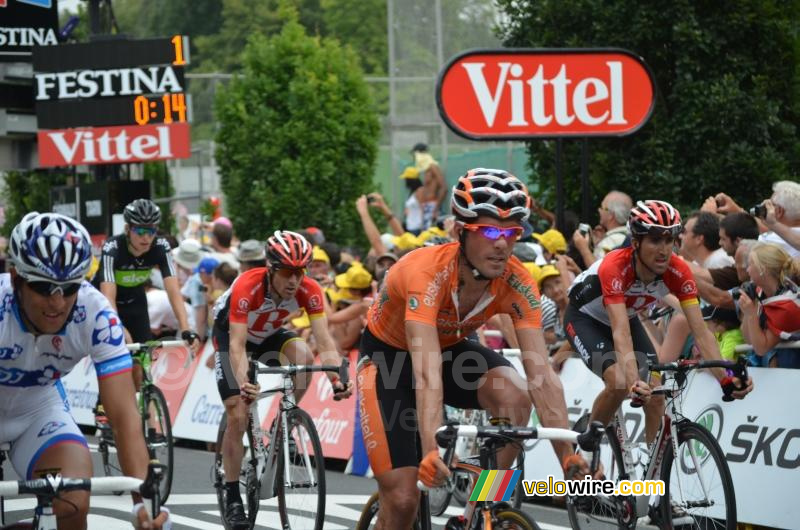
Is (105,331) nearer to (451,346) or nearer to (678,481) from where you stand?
(451,346)

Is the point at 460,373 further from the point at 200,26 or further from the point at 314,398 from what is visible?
the point at 200,26

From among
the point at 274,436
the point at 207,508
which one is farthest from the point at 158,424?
the point at 274,436

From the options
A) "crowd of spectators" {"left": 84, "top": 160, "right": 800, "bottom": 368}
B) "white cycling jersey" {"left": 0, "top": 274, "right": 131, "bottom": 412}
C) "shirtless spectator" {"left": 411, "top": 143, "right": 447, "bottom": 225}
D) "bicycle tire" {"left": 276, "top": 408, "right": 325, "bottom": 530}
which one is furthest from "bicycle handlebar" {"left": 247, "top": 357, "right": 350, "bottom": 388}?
"shirtless spectator" {"left": 411, "top": 143, "right": 447, "bottom": 225}

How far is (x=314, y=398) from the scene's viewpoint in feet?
45.3

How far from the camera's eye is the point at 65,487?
5.00 metres

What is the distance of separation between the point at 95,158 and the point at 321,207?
9678 millimetres

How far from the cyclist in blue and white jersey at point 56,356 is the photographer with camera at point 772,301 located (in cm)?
489

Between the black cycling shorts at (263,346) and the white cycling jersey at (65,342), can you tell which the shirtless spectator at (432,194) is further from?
the white cycling jersey at (65,342)

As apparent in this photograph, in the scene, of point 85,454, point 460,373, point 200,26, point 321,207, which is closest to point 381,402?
point 460,373

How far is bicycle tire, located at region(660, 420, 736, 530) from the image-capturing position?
25.6 ft

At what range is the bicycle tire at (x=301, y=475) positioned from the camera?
8820 mm

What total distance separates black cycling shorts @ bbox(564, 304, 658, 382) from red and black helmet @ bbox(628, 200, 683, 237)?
2.55 feet

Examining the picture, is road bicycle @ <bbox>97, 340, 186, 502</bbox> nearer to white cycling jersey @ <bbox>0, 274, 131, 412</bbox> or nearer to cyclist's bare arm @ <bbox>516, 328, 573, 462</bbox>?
white cycling jersey @ <bbox>0, 274, 131, 412</bbox>

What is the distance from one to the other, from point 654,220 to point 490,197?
7.60 ft
